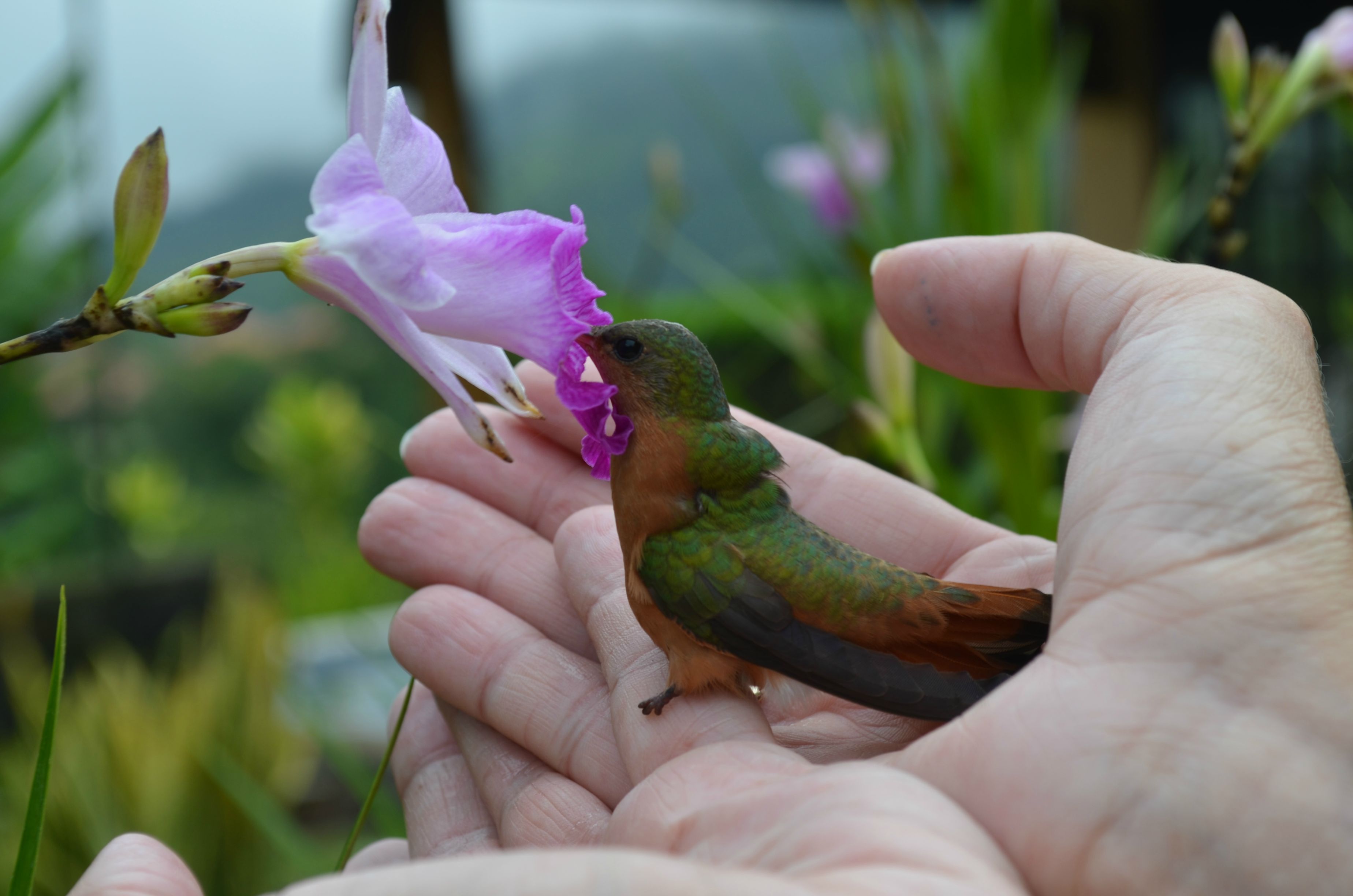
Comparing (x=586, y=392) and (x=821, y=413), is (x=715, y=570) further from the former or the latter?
(x=821, y=413)

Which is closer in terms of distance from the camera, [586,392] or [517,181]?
[586,392]

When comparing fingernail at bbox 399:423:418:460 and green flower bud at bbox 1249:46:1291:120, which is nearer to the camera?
green flower bud at bbox 1249:46:1291:120

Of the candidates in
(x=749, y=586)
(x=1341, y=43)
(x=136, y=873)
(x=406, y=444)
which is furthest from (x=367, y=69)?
(x=1341, y=43)

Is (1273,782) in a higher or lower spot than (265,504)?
higher

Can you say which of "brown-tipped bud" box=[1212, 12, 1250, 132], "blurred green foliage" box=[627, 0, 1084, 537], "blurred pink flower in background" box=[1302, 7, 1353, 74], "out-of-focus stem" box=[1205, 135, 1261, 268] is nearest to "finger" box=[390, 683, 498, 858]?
"blurred green foliage" box=[627, 0, 1084, 537]

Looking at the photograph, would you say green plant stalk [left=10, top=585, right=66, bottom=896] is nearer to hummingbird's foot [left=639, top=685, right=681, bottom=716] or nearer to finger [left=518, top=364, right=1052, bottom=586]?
hummingbird's foot [left=639, top=685, right=681, bottom=716]

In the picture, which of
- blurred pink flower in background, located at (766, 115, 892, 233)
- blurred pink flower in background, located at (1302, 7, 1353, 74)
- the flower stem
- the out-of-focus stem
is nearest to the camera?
the flower stem

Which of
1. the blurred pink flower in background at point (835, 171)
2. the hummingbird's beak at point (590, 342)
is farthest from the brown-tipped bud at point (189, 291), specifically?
the blurred pink flower in background at point (835, 171)

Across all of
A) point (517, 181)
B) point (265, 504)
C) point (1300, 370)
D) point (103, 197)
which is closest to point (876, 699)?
point (1300, 370)
